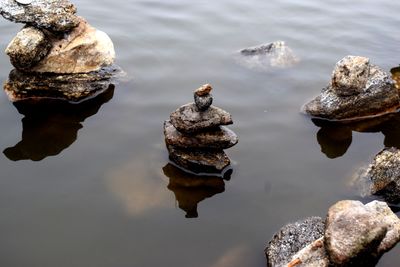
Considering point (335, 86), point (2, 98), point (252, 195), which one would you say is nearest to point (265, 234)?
point (252, 195)

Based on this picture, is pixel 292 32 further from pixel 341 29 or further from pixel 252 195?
pixel 252 195

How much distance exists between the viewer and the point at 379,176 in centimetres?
903

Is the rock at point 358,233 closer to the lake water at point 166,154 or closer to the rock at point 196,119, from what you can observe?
the lake water at point 166,154

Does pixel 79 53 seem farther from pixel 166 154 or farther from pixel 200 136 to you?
pixel 200 136

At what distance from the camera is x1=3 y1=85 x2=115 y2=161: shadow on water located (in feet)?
33.0

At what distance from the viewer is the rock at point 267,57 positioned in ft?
43.4

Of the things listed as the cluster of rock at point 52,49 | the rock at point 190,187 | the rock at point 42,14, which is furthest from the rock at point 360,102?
the rock at point 42,14

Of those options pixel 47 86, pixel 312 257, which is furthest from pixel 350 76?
pixel 47 86

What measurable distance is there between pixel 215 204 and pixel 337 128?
157 inches

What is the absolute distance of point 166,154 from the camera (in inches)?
402

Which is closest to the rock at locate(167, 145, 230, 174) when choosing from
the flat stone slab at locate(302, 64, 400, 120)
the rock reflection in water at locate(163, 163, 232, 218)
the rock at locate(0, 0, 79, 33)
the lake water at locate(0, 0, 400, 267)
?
the rock reflection in water at locate(163, 163, 232, 218)

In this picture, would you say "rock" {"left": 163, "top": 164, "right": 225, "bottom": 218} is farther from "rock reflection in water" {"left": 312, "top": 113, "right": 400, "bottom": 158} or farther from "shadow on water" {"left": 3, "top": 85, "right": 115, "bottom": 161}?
"rock reflection in water" {"left": 312, "top": 113, "right": 400, "bottom": 158}

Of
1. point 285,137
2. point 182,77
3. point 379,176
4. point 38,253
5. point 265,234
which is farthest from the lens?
point 182,77

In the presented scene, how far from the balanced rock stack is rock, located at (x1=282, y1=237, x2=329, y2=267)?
302cm
